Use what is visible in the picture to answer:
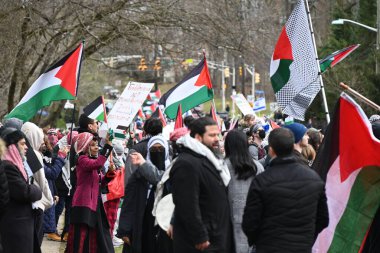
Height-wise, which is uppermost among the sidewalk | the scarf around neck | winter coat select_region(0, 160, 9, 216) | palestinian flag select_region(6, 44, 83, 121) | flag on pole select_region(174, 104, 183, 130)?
palestinian flag select_region(6, 44, 83, 121)

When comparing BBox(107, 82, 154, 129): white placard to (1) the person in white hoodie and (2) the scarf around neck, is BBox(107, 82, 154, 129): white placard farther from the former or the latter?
(2) the scarf around neck

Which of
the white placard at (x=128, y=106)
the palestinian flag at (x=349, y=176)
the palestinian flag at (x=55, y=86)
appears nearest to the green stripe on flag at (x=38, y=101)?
the palestinian flag at (x=55, y=86)

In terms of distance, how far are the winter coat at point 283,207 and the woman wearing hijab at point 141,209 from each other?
2462 millimetres

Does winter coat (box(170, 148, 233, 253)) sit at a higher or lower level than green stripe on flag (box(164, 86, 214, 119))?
lower

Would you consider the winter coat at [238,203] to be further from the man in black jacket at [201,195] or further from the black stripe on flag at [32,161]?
the black stripe on flag at [32,161]

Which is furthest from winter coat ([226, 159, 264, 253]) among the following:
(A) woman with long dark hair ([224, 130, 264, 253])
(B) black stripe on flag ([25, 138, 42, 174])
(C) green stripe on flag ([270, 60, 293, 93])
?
(C) green stripe on flag ([270, 60, 293, 93])

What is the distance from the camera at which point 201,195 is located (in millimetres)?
6906

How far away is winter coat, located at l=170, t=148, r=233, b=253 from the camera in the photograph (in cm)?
672

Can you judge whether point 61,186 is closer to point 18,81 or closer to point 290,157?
point 290,157

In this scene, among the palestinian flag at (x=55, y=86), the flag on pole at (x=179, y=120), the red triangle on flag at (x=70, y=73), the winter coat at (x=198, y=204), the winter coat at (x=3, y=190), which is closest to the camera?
the winter coat at (x=198, y=204)

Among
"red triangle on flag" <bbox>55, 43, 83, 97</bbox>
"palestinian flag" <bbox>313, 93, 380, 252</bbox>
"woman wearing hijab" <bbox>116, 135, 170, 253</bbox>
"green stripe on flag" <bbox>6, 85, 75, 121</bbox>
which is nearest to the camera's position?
"palestinian flag" <bbox>313, 93, 380, 252</bbox>

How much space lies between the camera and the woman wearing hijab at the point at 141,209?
29.3ft

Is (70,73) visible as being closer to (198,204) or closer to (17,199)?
(17,199)

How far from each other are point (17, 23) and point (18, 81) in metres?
4.35
